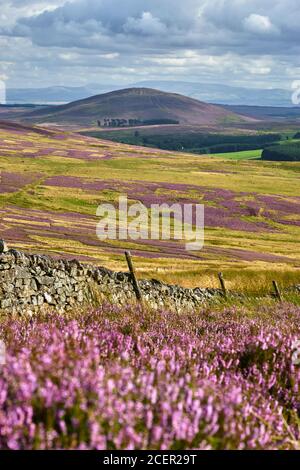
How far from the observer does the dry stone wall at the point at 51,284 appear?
1380cm

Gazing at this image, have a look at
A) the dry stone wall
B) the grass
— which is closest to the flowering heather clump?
the dry stone wall

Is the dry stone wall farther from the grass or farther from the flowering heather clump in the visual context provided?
the grass

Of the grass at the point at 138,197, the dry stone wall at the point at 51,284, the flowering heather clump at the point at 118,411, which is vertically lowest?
the grass at the point at 138,197

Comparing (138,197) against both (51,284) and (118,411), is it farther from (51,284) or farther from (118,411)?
(118,411)

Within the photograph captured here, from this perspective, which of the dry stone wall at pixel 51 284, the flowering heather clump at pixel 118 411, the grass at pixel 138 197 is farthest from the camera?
the grass at pixel 138 197

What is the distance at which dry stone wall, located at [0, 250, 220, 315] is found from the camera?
1380 cm

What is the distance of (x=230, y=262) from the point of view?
58156mm

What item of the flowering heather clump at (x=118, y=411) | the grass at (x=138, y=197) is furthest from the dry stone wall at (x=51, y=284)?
the grass at (x=138, y=197)

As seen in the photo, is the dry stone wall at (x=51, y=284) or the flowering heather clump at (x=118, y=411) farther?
the dry stone wall at (x=51, y=284)

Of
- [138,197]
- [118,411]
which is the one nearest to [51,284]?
[118,411]

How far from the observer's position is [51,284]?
49.0ft

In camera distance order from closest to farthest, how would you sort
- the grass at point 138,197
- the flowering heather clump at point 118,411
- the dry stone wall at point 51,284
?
the flowering heather clump at point 118,411
the dry stone wall at point 51,284
the grass at point 138,197

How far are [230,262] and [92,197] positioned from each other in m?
49.3

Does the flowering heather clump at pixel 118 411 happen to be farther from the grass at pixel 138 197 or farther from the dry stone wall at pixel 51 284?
the grass at pixel 138 197
